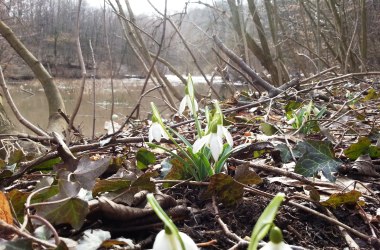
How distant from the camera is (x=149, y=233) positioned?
64cm

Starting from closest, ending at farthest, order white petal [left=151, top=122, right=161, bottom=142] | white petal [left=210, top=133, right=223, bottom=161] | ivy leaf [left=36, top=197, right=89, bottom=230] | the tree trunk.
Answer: ivy leaf [left=36, top=197, right=89, bottom=230] → white petal [left=210, top=133, right=223, bottom=161] → white petal [left=151, top=122, right=161, bottom=142] → the tree trunk

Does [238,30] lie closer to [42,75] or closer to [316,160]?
[42,75]

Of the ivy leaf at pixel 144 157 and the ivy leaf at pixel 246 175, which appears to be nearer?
the ivy leaf at pixel 246 175

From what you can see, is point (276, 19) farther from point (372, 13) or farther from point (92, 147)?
point (372, 13)

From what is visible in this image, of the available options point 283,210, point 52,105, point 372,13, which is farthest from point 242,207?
point 372,13

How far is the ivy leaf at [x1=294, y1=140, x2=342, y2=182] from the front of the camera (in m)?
0.92

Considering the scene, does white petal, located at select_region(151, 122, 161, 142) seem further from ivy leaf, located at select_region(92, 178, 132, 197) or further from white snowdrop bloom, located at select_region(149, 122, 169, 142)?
ivy leaf, located at select_region(92, 178, 132, 197)

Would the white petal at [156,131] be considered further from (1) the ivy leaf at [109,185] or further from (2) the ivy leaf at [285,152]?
(2) the ivy leaf at [285,152]

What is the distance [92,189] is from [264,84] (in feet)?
6.48

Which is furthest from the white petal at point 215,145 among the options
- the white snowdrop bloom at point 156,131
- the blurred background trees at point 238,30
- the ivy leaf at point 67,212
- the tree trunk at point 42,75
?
the tree trunk at point 42,75

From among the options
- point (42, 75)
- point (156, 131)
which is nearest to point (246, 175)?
point (156, 131)

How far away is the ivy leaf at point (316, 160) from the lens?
0.92 m

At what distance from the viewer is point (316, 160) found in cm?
94

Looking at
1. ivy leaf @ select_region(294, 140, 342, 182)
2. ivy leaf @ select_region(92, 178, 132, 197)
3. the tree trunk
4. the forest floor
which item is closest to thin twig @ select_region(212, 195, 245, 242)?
the forest floor
